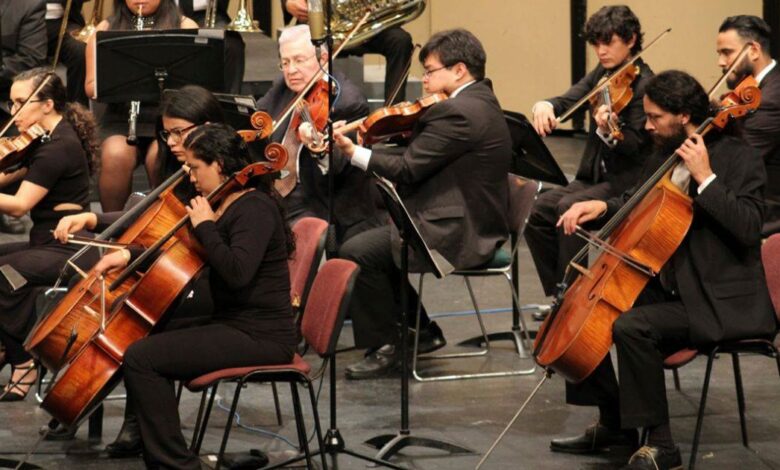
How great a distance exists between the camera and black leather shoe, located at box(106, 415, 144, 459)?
15.6 ft

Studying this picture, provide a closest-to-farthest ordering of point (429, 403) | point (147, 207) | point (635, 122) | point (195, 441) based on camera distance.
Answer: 1. point (195, 441)
2. point (147, 207)
3. point (429, 403)
4. point (635, 122)

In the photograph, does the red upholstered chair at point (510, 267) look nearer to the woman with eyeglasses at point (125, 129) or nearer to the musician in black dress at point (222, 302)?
the musician in black dress at point (222, 302)

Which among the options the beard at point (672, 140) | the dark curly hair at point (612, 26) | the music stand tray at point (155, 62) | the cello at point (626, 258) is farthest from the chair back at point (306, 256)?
the dark curly hair at point (612, 26)

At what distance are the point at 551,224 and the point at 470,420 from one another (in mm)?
1433

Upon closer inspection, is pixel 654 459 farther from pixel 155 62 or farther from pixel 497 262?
pixel 155 62

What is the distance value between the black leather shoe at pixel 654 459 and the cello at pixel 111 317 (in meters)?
1.42

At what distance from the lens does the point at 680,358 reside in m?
4.46

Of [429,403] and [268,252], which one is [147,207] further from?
[429,403]

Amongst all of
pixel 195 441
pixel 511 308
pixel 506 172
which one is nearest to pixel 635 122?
pixel 506 172

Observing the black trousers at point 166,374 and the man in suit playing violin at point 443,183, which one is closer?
the black trousers at point 166,374

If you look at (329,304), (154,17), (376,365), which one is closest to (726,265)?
(329,304)

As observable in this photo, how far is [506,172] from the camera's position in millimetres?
5625

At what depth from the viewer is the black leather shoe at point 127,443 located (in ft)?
15.6

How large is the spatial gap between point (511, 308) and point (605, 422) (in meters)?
1.99
